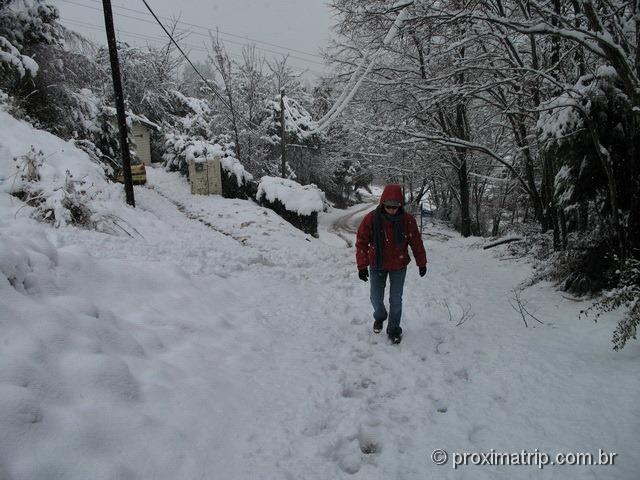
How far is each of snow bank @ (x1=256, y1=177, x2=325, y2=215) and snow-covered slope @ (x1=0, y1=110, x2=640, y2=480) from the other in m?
12.3

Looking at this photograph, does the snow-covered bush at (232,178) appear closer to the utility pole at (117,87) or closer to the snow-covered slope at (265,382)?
the utility pole at (117,87)

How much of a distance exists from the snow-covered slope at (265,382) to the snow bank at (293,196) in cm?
1232

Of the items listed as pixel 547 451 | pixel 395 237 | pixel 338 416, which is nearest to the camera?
pixel 547 451

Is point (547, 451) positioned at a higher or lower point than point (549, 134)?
lower

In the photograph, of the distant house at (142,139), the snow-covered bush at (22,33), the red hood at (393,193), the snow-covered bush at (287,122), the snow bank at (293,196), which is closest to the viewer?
the red hood at (393,193)

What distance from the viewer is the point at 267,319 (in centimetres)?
476

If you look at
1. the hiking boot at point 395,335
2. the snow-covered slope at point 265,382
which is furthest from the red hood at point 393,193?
the snow-covered slope at point 265,382

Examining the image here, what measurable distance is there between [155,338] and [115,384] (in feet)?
2.88

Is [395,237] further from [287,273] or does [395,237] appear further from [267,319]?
[287,273]

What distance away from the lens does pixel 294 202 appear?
17.7 m

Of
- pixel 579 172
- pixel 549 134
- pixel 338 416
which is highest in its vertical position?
pixel 549 134

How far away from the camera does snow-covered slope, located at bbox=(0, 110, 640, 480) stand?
2131mm

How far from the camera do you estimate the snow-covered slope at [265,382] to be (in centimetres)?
213

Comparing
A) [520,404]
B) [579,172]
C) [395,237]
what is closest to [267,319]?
[395,237]
